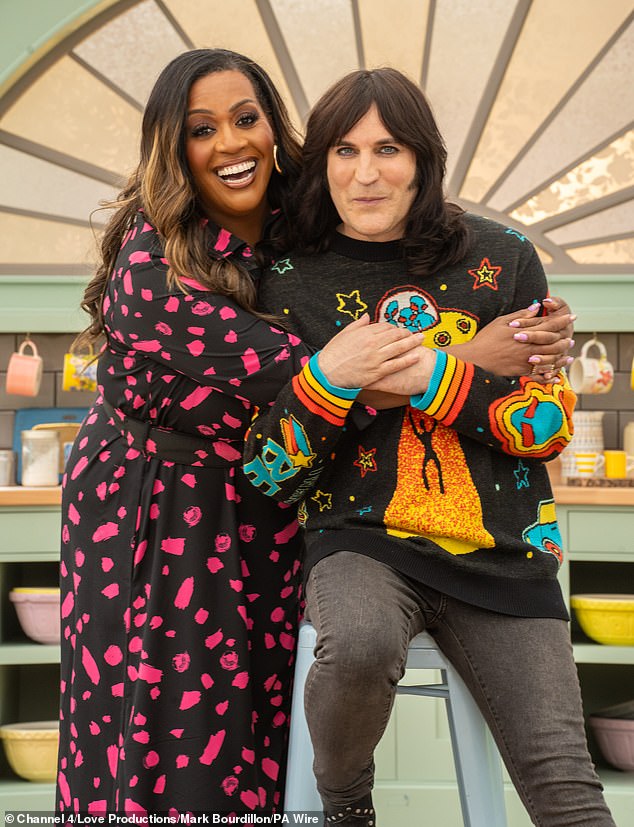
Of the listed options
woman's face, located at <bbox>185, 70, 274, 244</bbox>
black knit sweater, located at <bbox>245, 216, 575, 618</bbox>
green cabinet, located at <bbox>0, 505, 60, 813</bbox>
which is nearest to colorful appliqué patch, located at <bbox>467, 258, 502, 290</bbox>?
black knit sweater, located at <bbox>245, 216, 575, 618</bbox>

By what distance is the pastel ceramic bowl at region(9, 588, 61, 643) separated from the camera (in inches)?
121

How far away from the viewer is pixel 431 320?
1693 mm

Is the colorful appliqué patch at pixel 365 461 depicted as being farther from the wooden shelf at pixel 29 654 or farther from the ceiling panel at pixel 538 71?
the ceiling panel at pixel 538 71

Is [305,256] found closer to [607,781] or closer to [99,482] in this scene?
[99,482]

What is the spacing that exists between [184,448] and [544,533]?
61 cm

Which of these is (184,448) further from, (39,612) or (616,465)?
(616,465)

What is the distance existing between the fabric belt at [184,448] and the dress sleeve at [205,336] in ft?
0.38

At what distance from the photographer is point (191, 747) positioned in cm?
174

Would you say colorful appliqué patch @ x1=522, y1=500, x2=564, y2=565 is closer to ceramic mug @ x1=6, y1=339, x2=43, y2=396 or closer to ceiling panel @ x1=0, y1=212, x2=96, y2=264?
ceramic mug @ x1=6, y1=339, x2=43, y2=396

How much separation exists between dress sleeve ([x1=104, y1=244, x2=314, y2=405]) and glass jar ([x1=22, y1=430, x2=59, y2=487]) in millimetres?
1773

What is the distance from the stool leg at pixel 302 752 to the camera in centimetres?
160

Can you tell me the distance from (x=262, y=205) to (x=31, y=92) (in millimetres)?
2141

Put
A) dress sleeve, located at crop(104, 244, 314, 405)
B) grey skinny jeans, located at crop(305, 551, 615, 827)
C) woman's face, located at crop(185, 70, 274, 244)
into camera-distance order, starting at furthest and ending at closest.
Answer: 1. woman's face, located at crop(185, 70, 274, 244)
2. dress sleeve, located at crop(104, 244, 314, 405)
3. grey skinny jeans, located at crop(305, 551, 615, 827)

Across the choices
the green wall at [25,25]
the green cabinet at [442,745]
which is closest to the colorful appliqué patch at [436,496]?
the green cabinet at [442,745]
